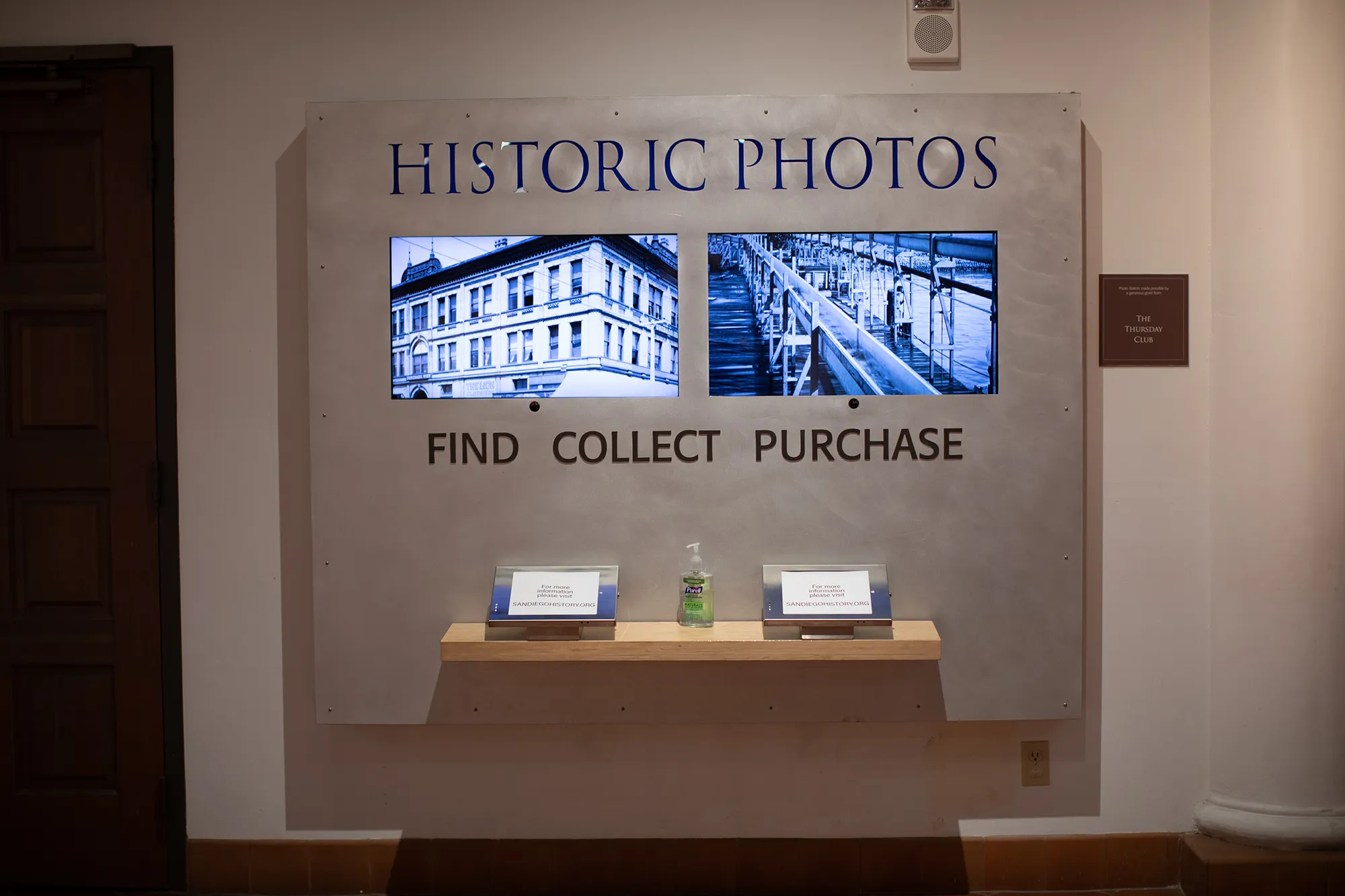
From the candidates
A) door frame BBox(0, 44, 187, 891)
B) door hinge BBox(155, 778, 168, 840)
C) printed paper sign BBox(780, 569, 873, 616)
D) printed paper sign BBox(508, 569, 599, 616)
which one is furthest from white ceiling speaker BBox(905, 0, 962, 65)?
door hinge BBox(155, 778, 168, 840)

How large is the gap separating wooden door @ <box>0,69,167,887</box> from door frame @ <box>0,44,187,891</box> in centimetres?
2

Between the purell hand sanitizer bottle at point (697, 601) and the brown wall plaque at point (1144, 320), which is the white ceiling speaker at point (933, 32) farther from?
the purell hand sanitizer bottle at point (697, 601)

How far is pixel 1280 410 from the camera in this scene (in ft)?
7.64

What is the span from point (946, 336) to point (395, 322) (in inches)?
59.5

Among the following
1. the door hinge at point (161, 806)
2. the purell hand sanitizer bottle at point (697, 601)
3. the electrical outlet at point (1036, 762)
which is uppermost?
the purell hand sanitizer bottle at point (697, 601)

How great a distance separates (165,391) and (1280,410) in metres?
3.15

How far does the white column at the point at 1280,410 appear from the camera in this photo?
7.52 ft

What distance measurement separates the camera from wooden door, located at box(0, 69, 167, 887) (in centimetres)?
240

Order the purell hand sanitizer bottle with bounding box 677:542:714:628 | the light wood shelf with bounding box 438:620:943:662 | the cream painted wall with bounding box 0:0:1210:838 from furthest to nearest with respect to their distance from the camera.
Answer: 1. the cream painted wall with bounding box 0:0:1210:838
2. the purell hand sanitizer bottle with bounding box 677:542:714:628
3. the light wood shelf with bounding box 438:620:943:662

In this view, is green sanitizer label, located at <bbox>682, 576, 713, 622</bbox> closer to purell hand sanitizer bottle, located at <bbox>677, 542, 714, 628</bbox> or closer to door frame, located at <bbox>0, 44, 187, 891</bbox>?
purell hand sanitizer bottle, located at <bbox>677, 542, 714, 628</bbox>

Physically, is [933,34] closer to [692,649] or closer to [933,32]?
[933,32]

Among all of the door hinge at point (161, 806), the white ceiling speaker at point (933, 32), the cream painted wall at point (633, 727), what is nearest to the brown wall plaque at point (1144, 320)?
the cream painted wall at point (633, 727)

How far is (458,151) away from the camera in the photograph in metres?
2.29

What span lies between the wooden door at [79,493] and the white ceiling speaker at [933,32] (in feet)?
7.18
